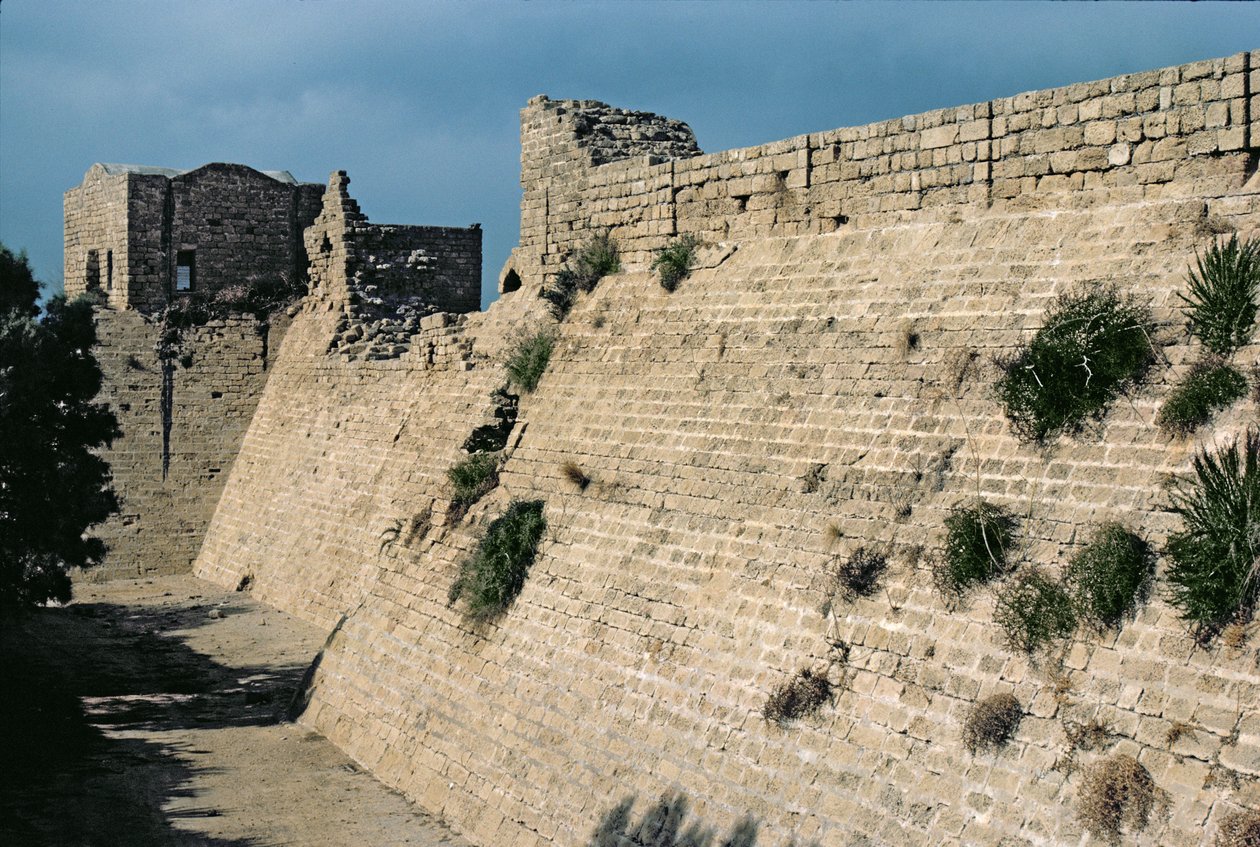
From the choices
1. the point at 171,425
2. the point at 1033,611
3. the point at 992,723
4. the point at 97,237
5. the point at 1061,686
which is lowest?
the point at 992,723

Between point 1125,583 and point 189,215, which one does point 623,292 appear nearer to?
point 1125,583

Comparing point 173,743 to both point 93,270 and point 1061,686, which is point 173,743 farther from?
point 93,270

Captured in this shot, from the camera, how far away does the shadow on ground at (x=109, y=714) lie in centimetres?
1073

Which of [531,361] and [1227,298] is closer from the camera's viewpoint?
[1227,298]

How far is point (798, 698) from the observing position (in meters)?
8.20

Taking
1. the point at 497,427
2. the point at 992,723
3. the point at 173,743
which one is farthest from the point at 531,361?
the point at 992,723

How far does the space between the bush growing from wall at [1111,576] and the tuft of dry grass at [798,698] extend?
1.68 meters

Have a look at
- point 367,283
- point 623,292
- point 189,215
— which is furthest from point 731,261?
point 189,215

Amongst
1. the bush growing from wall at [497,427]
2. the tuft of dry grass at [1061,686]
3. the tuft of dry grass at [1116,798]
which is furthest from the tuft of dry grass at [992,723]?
the bush growing from wall at [497,427]

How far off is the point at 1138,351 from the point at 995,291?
4.67 feet

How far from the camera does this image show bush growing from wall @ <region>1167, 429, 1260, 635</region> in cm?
654

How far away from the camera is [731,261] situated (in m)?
11.8

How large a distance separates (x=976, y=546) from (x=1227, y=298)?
198cm

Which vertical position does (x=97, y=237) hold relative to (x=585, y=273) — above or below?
above
